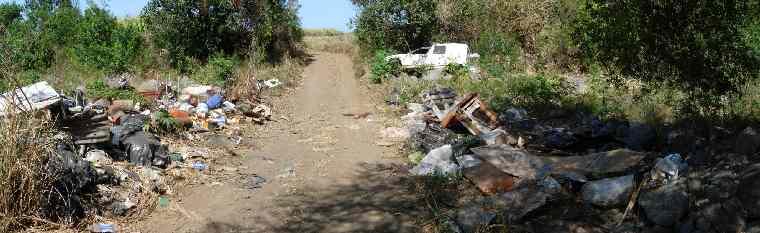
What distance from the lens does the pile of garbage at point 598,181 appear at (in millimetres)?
3850

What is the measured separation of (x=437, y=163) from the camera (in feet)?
22.1

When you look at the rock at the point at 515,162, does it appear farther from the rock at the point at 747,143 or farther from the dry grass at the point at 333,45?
the dry grass at the point at 333,45

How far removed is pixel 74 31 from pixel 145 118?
13.0 metres

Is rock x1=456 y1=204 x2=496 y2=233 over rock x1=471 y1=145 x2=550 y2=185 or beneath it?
beneath

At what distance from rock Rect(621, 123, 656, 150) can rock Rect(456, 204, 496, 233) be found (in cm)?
244

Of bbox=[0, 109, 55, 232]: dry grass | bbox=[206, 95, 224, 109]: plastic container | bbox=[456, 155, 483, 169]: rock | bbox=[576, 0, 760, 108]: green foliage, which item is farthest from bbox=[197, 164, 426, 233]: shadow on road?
bbox=[206, 95, 224, 109]: plastic container

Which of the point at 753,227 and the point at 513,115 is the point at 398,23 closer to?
the point at 513,115

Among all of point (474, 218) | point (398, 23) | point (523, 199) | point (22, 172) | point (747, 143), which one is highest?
point (398, 23)

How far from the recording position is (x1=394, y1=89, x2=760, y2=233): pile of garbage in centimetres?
385

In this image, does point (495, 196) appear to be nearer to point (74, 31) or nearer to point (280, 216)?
point (280, 216)

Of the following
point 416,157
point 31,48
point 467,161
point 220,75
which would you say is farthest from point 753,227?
point 31,48

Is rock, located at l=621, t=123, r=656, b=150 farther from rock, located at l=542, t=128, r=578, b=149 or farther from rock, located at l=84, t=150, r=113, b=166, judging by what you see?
rock, located at l=84, t=150, r=113, b=166

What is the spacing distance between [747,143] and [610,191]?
1239 millimetres

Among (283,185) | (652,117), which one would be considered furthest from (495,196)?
(652,117)
